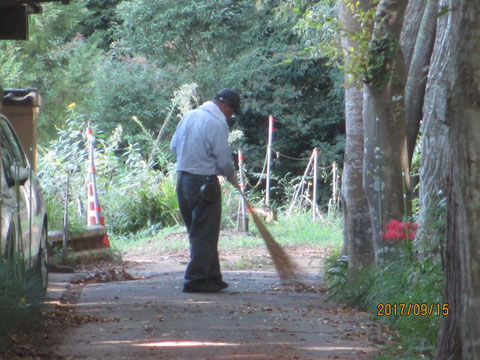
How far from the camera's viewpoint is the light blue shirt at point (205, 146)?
9664mm

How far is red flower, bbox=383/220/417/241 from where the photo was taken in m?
7.97

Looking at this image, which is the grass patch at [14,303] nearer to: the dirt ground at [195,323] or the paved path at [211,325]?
the dirt ground at [195,323]

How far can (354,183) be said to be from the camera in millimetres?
10445

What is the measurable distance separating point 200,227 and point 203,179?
1.53 ft

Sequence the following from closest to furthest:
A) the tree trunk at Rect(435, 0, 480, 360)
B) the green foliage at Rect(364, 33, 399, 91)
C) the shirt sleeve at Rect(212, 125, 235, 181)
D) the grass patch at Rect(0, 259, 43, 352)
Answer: the tree trunk at Rect(435, 0, 480, 360), the grass patch at Rect(0, 259, 43, 352), the green foliage at Rect(364, 33, 399, 91), the shirt sleeve at Rect(212, 125, 235, 181)

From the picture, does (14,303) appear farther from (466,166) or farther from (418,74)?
(418,74)

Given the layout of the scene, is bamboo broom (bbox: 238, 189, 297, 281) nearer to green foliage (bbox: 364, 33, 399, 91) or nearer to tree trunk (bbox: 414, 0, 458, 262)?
tree trunk (bbox: 414, 0, 458, 262)

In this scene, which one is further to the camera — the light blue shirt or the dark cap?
the dark cap

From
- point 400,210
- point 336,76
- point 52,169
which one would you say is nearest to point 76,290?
point 400,210

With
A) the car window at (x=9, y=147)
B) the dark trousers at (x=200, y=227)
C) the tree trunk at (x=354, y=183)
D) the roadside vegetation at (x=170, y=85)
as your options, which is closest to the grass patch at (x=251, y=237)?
the roadside vegetation at (x=170, y=85)

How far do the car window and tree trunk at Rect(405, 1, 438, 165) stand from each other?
4.20 meters

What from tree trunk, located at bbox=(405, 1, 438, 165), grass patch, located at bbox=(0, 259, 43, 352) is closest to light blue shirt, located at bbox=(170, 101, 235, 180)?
tree trunk, located at bbox=(405, 1, 438, 165)
